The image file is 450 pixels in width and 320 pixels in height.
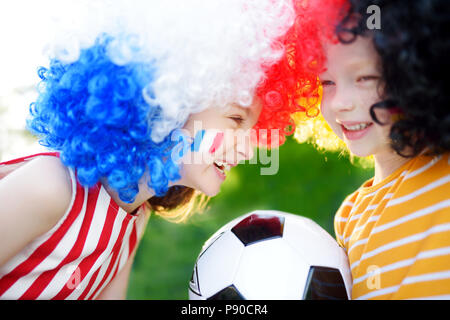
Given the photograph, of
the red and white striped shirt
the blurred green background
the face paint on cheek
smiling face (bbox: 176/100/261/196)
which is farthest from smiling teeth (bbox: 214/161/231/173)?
the blurred green background

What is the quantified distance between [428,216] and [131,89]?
0.97 metres

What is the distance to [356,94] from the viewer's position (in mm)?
1285

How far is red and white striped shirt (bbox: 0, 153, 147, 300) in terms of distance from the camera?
1.40 meters

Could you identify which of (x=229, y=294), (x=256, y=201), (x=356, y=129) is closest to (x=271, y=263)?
(x=229, y=294)

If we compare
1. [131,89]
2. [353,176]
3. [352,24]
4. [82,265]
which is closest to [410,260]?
[352,24]

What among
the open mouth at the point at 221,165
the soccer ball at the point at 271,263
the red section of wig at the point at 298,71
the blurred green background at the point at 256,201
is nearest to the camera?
the soccer ball at the point at 271,263

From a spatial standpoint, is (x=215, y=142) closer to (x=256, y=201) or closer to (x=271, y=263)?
(x=271, y=263)

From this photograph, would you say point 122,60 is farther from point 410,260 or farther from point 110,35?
point 410,260

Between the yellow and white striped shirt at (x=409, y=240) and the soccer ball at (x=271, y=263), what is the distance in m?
0.08

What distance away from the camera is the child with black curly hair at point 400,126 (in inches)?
44.4

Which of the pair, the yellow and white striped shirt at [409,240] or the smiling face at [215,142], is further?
the smiling face at [215,142]

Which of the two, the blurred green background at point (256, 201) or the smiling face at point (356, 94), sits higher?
the smiling face at point (356, 94)

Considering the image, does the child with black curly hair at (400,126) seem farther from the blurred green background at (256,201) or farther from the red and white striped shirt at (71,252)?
the blurred green background at (256,201)

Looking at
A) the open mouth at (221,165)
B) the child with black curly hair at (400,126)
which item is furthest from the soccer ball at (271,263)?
the open mouth at (221,165)
